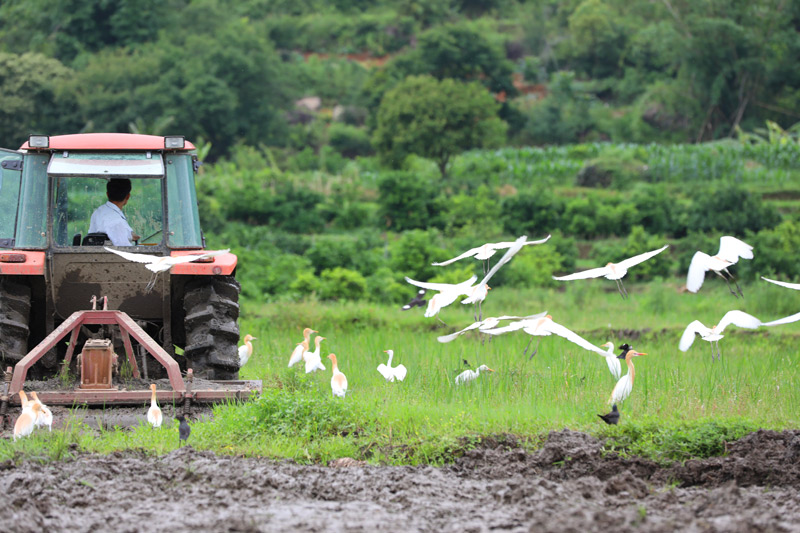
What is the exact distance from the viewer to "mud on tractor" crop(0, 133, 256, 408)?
Answer: 7.15 meters

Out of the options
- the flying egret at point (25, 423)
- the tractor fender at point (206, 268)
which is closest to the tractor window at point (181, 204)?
the tractor fender at point (206, 268)

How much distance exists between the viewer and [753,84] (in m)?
41.7

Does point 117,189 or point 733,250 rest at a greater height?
point 117,189

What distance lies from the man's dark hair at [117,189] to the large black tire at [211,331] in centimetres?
87

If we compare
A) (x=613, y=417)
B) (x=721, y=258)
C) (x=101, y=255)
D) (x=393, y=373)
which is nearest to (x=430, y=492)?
(x=613, y=417)

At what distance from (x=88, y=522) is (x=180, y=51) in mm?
37151

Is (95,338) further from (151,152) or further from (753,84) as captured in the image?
(753,84)

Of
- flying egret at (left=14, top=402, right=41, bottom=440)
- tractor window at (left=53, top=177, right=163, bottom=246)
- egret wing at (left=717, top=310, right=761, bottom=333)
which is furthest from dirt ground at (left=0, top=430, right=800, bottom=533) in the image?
tractor window at (left=53, top=177, right=163, bottom=246)

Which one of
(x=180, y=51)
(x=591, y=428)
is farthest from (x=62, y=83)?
(x=591, y=428)

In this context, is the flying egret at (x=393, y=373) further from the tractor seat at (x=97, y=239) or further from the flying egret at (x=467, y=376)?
the tractor seat at (x=97, y=239)

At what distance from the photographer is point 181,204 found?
24.9 feet

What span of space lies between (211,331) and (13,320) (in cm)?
136

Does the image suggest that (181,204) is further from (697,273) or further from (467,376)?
(697,273)

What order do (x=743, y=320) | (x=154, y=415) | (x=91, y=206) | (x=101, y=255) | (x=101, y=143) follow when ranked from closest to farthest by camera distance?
(x=154, y=415) → (x=743, y=320) → (x=101, y=255) → (x=101, y=143) → (x=91, y=206)
